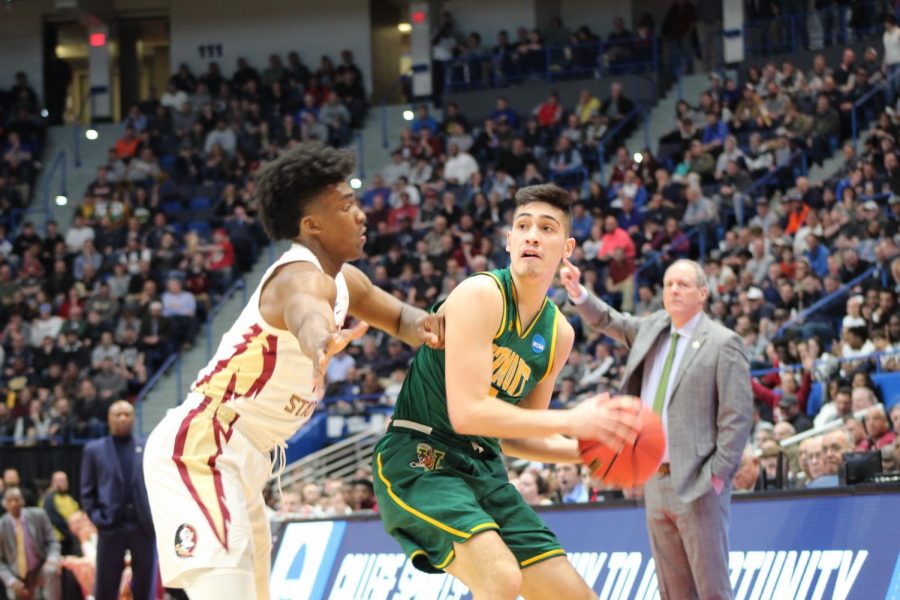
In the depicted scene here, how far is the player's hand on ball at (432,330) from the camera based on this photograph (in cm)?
509

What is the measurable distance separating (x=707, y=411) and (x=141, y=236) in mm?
16732

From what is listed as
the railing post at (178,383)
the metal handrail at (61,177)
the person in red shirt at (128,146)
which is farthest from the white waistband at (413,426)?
the person in red shirt at (128,146)

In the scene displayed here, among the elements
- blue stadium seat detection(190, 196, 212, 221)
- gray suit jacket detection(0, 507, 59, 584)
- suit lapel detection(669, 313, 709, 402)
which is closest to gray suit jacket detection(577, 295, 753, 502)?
suit lapel detection(669, 313, 709, 402)

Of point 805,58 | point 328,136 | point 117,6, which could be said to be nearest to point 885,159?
point 805,58

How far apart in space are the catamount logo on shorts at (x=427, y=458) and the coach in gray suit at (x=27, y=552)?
8.73m

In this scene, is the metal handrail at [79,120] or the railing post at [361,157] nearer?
the railing post at [361,157]

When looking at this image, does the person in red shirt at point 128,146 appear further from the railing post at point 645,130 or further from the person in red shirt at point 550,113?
the railing post at point 645,130

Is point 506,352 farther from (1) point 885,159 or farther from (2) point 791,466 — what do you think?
(1) point 885,159

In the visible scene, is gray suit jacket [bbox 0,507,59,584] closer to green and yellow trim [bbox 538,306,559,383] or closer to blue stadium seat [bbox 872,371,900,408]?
blue stadium seat [bbox 872,371,900,408]

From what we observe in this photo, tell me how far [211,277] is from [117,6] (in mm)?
10114

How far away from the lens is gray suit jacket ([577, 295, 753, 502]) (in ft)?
22.3

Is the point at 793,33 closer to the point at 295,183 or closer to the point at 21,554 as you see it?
the point at 21,554

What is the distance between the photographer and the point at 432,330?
16.9 feet

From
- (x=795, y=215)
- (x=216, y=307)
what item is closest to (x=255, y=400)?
(x=795, y=215)
